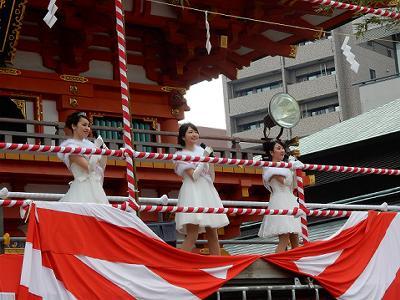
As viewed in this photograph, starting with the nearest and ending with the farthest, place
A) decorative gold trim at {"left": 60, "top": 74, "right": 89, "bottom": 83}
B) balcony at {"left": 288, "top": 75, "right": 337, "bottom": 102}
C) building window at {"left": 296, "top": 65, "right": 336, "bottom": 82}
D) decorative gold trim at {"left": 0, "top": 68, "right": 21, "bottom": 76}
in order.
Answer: decorative gold trim at {"left": 0, "top": 68, "right": 21, "bottom": 76}, decorative gold trim at {"left": 60, "top": 74, "right": 89, "bottom": 83}, balcony at {"left": 288, "top": 75, "right": 337, "bottom": 102}, building window at {"left": 296, "top": 65, "right": 336, "bottom": 82}

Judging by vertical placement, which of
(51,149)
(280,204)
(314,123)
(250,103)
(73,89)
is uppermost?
(250,103)

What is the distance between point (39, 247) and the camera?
7.97 meters

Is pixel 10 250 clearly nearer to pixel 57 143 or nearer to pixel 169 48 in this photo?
pixel 57 143

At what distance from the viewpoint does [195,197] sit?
393 inches

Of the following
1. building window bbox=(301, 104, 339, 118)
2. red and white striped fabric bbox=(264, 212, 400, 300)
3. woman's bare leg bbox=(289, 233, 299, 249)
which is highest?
building window bbox=(301, 104, 339, 118)

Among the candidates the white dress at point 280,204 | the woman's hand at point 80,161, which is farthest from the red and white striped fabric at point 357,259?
the woman's hand at point 80,161

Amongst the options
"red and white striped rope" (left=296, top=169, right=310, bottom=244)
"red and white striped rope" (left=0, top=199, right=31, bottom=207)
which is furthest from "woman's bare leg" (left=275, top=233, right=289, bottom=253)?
"red and white striped rope" (left=0, top=199, right=31, bottom=207)

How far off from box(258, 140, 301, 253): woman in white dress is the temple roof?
443cm

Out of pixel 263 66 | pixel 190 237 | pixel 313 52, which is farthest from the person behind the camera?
pixel 263 66

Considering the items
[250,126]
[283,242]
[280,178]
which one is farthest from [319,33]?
[250,126]

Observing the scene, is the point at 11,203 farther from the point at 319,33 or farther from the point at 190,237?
the point at 319,33

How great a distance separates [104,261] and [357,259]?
313cm

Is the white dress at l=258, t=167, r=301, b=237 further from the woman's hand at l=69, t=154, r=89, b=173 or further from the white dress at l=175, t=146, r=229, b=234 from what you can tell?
the woman's hand at l=69, t=154, r=89, b=173

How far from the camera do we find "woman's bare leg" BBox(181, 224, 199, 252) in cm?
983
